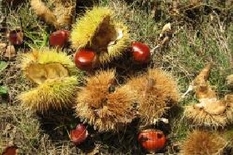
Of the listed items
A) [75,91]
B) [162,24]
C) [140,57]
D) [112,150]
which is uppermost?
[162,24]

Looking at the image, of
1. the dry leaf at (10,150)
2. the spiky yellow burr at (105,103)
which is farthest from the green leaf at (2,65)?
the spiky yellow burr at (105,103)

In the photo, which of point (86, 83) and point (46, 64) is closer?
point (46, 64)

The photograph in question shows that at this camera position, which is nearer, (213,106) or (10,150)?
(213,106)

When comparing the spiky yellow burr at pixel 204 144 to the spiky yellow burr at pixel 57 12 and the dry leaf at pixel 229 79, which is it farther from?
the spiky yellow burr at pixel 57 12

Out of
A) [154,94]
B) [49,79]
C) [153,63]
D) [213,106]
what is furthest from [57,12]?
[213,106]

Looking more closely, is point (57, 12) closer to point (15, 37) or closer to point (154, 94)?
point (15, 37)

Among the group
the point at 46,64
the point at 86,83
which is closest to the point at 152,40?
the point at 86,83

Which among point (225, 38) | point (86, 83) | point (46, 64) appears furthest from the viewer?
point (225, 38)

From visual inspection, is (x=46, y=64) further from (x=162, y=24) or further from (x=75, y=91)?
(x=162, y=24)
